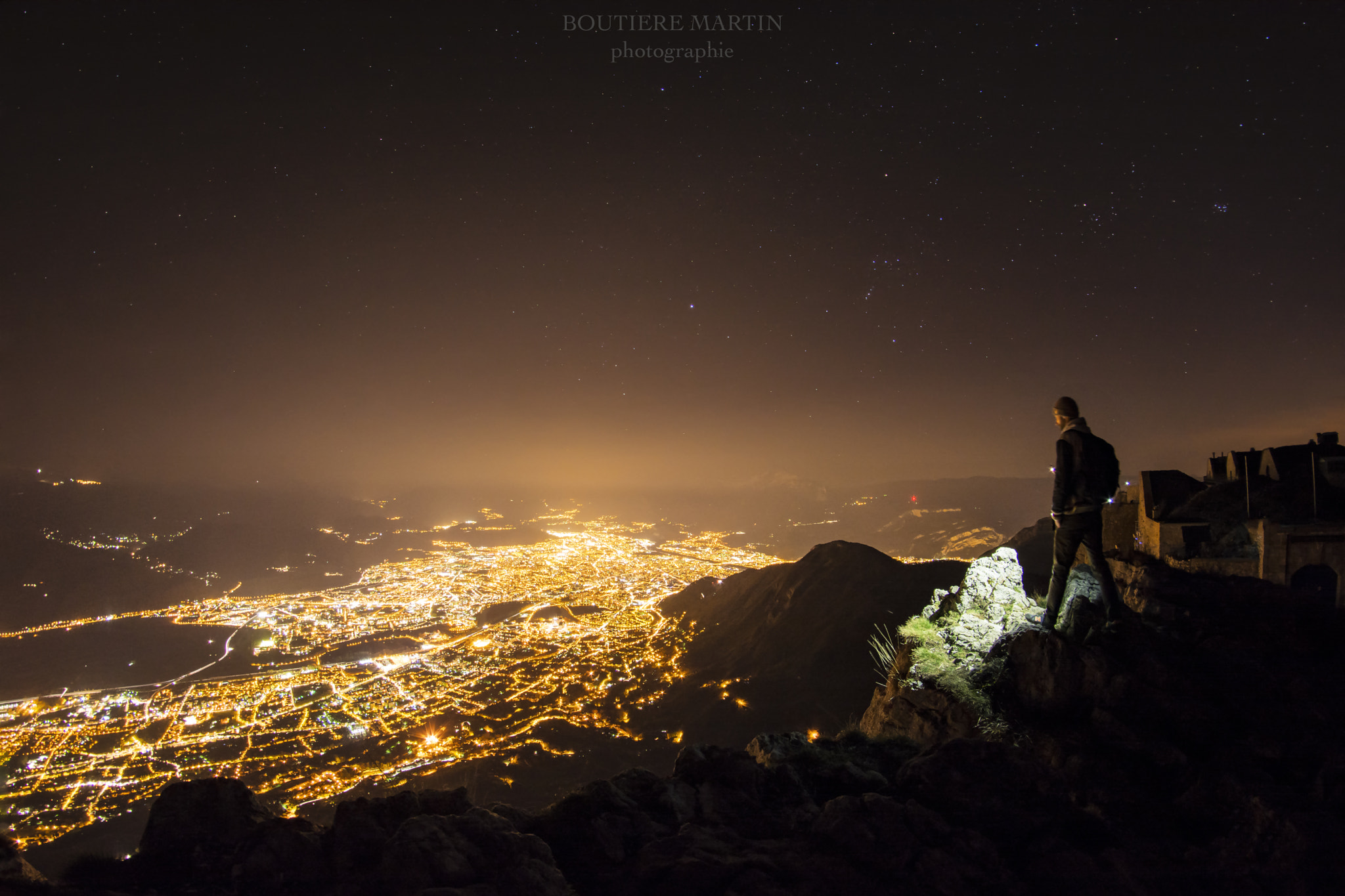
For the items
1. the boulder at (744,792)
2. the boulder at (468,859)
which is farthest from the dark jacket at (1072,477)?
the boulder at (468,859)

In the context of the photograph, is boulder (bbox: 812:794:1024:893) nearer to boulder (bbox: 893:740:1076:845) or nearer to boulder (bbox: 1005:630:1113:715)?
boulder (bbox: 893:740:1076:845)

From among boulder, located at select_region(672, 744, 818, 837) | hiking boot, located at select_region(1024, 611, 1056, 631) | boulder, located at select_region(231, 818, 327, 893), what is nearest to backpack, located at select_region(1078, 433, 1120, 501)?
hiking boot, located at select_region(1024, 611, 1056, 631)

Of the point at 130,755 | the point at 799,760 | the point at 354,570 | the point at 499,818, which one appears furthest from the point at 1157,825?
the point at 354,570

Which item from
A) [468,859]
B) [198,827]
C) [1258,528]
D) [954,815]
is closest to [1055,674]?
[954,815]

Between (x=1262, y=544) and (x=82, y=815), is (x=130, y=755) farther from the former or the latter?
(x=1262, y=544)

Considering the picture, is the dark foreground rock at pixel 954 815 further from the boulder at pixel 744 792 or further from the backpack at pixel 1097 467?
the backpack at pixel 1097 467

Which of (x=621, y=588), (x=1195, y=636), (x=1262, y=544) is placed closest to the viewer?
(x=1195, y=636)

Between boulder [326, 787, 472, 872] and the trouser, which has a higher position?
the trouser
